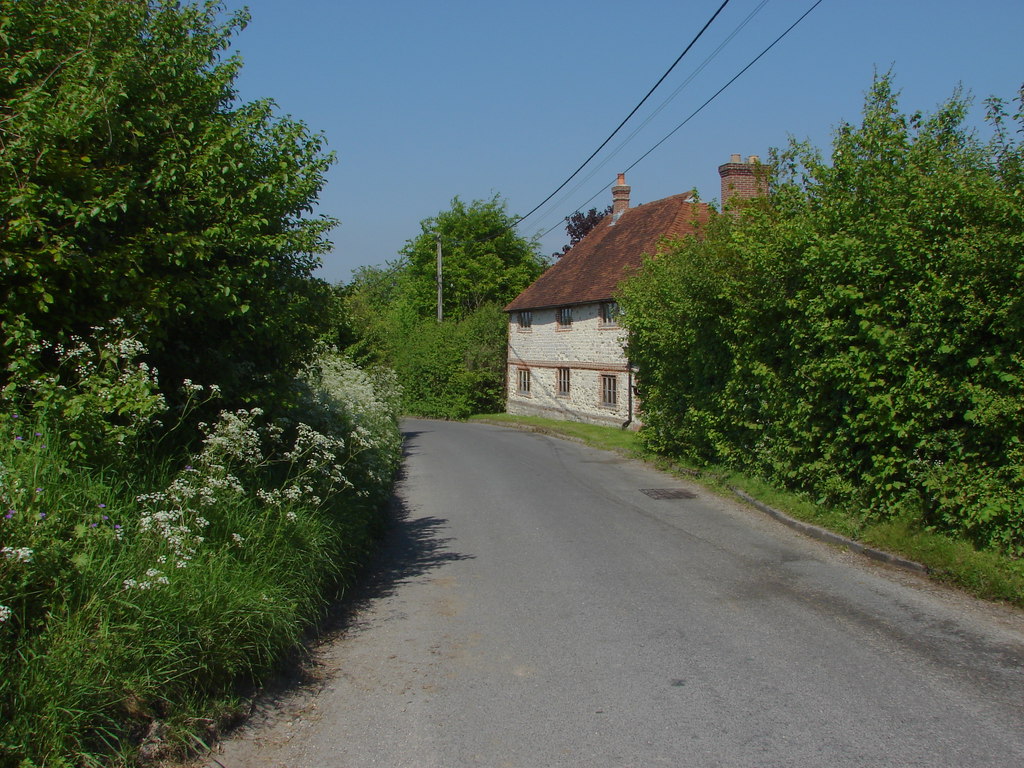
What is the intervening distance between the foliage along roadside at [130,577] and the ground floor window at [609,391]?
23.1 meters

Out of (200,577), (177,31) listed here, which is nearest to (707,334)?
(177,31)

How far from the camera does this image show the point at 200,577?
16.3ft

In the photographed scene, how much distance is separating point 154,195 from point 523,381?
31.9 m

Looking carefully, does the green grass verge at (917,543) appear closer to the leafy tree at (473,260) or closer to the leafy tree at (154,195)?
the leafy tree at (154,195)

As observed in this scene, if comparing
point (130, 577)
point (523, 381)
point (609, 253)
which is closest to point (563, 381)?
point (523, 381)

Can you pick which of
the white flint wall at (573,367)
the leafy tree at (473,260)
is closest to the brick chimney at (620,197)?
the white flint wall at (573,367)

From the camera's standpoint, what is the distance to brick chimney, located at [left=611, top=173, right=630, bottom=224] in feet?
117

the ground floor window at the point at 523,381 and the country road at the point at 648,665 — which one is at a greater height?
the ground floor window at the point at 523,381

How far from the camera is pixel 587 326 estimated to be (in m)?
31.5

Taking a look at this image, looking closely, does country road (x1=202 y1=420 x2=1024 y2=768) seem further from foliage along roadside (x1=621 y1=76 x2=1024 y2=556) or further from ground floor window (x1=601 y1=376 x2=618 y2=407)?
ground floor window (x1=601 y1=376 x2=618 y2=407)

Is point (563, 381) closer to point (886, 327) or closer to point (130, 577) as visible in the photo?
point (886, 327)

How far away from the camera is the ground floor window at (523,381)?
1488 inches

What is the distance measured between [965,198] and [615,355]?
21.4 meters

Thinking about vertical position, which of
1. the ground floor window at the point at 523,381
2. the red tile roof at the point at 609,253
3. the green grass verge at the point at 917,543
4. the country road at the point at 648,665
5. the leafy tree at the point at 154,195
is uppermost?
the red tile roof at the point at 609,253
